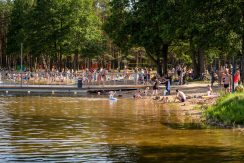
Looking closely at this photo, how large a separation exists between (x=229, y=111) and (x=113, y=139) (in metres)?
7.21

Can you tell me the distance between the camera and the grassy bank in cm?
2256

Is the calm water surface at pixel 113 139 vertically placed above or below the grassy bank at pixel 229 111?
below

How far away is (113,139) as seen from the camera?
18844 millimetres

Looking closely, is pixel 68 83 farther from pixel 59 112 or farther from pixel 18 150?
pixel 18 150

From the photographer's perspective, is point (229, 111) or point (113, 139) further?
point (229, 111)

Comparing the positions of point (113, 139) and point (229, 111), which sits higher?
point (229, 111)

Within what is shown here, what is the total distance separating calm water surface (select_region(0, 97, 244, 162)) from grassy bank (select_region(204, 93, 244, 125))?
3.34 feet

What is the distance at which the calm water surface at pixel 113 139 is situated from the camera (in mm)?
15070

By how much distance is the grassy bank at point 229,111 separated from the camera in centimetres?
2256

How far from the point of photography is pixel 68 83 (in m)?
59.3

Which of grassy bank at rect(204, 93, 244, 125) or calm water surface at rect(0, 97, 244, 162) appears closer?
calm water surface at rect(0, 97, 244, 162)

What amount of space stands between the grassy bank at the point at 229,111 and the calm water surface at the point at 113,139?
1.02m

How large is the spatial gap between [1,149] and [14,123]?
25.2ft

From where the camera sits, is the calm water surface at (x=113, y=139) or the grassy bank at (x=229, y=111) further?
the grassy bank at (x=229, y=111)
